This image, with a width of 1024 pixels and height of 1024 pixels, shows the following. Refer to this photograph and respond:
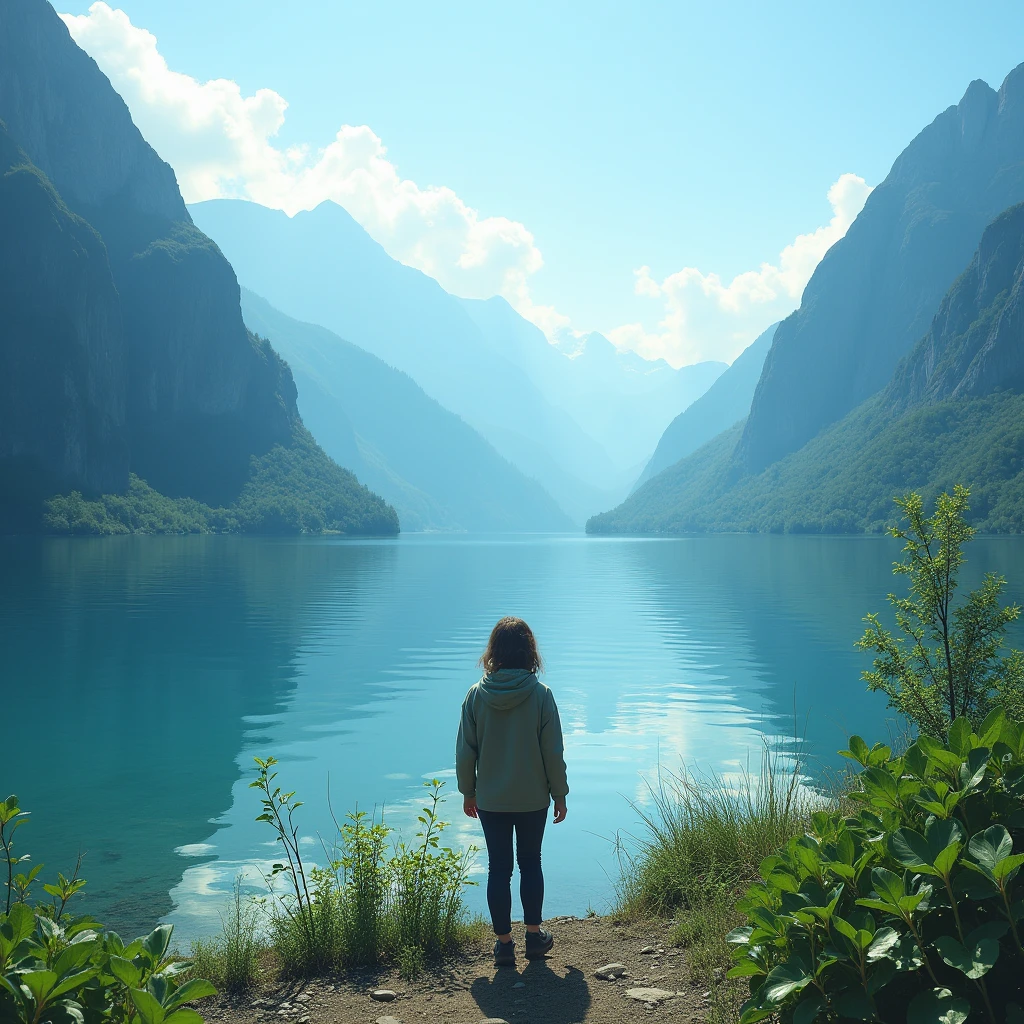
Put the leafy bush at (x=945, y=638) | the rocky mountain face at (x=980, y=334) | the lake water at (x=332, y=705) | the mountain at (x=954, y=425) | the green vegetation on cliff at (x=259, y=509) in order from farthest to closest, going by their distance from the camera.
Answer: the rocky mountain face at (x=980, y=334) → the mountain at (x=954, y=425) → the green vegetation on cliff at (x=259, y=509) → the lake water at (x=332, y=705) → the leafy bush at (x=945, y=638)

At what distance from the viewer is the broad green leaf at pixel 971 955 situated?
8.95 feet

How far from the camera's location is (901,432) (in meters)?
174

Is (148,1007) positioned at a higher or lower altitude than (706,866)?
higher

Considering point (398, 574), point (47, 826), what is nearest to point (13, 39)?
point (398, 574)

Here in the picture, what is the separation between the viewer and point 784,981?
3154 millimetres

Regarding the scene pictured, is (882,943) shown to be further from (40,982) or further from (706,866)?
(706,866)

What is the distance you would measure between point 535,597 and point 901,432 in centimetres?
15031

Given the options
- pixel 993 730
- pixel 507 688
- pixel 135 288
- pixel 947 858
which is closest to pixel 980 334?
pixel 135 288

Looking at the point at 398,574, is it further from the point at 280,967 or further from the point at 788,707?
the point at 280,967

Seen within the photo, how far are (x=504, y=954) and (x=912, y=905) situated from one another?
375 cm

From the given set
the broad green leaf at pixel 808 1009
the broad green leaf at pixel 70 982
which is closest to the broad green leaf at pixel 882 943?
the broad green leaf at pixel 808 1009

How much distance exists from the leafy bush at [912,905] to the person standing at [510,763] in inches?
104

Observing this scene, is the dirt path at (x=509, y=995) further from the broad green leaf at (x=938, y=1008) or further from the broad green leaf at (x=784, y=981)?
the broad green leaf at (x=938, y=1008)

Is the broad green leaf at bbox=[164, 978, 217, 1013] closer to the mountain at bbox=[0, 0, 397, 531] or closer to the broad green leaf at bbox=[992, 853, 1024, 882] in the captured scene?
the broad green leaf at bbox=[992, 853, 1024, 882]
